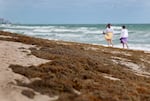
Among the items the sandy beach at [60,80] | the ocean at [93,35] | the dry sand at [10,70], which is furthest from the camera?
the ocean at [93,35]

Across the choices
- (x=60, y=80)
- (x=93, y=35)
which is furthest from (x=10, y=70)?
(x=93, y=35)

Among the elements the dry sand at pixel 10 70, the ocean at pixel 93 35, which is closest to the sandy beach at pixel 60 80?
the dry sand at pixel 10 70

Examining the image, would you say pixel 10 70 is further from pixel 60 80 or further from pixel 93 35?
pixel 93 35

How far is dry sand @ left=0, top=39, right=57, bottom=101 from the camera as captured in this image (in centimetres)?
714

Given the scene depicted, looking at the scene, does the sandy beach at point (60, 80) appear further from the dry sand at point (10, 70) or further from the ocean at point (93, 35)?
the ocean at point (93, 35)

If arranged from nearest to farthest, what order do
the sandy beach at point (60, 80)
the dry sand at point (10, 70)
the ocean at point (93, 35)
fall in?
1. the dry sand at point (10, 70)
2. the sandy beach at point (60, 80)
3. the ocean at point (93, 35)

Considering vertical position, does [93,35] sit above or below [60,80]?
below

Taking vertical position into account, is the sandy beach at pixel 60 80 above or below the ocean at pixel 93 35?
above

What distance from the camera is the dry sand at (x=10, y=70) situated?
7140 mm

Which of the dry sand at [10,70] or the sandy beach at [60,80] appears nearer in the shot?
the dry sand at [10,70]

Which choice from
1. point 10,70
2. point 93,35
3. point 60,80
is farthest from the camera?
point 93,35

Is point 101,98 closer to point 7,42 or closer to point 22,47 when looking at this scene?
point 22,47

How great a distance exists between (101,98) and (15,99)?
69.2 inches

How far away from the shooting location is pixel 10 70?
829 cm
